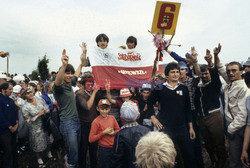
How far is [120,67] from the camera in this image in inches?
165

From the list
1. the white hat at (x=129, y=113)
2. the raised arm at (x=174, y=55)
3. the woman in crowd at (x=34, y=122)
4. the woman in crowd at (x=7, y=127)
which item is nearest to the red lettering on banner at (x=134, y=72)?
the raised arm at (x=174, y=55)

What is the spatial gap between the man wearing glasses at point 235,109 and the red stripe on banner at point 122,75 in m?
1.59

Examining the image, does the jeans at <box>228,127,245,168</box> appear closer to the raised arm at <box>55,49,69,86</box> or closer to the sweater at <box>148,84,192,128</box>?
the sweater at <box>148,84,192,128</box>

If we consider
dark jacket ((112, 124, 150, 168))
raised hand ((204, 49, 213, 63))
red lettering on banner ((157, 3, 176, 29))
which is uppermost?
red lettering on banner ((157, 3, 176, 29))

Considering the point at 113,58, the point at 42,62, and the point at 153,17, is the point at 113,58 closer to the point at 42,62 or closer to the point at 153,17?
the point at 153,17

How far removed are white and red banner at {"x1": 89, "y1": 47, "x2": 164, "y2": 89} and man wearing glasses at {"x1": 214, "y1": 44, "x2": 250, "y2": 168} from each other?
1.61 meters

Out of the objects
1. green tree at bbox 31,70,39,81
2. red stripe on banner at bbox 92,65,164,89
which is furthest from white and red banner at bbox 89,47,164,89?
green tree at bbox 31,70,39,81

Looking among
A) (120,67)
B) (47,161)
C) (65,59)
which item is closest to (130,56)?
(120,67)

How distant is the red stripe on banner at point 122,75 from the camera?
397cm

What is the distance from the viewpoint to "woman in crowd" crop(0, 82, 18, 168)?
11.6 feet

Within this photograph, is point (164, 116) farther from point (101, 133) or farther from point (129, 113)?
point (101, 133)

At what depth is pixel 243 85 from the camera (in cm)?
276

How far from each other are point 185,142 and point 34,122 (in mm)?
3533

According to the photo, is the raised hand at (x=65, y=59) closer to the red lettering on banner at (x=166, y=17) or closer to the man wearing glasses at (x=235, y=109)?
the red lettering on banner at (x=166, y=17)
